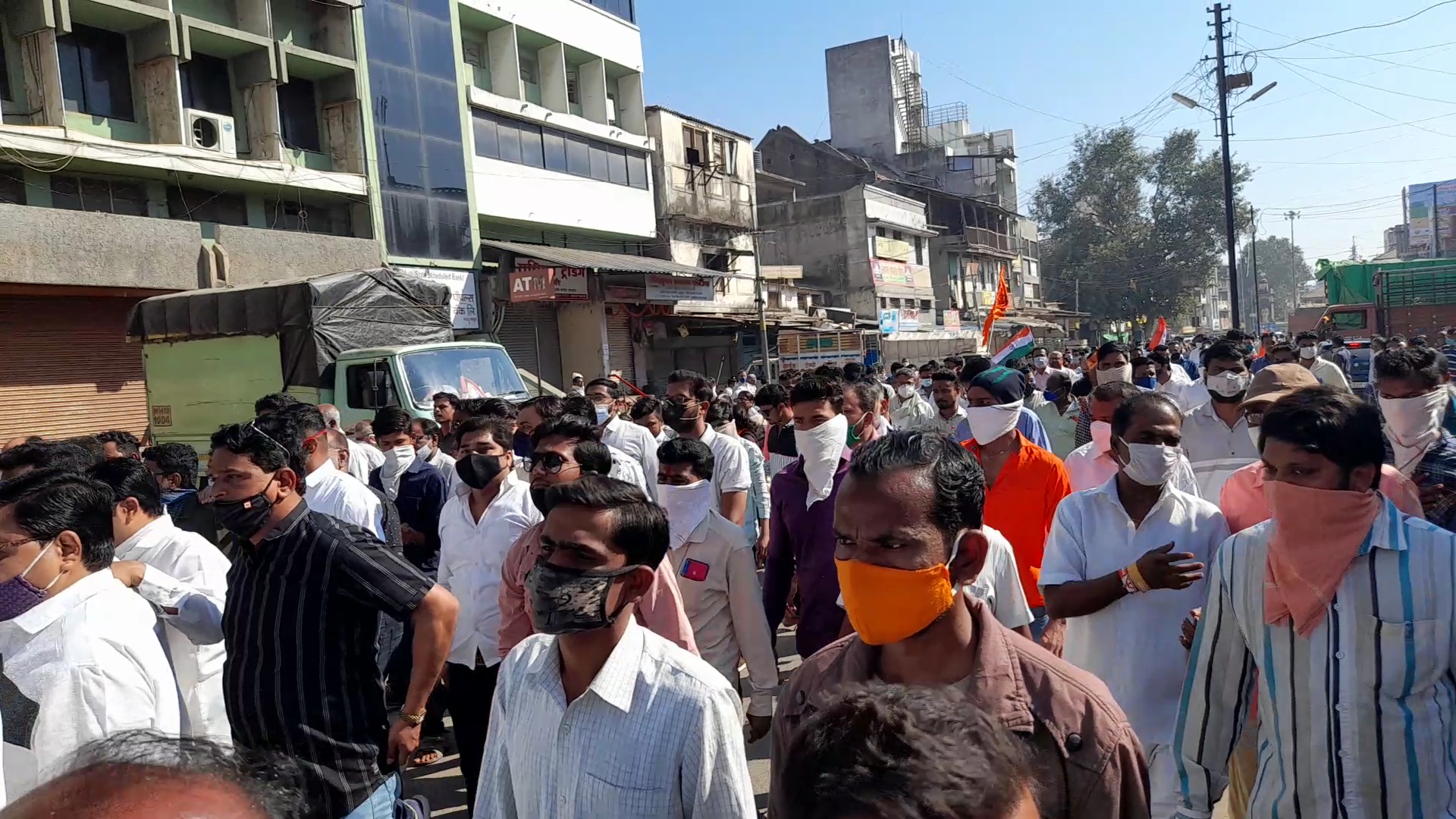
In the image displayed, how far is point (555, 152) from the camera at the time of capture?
83.5 ft

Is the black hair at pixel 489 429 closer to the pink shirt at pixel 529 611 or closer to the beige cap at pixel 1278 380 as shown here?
the pink shirt at pixel 529 611

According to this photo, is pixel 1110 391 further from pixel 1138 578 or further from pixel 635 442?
pixel 635 442

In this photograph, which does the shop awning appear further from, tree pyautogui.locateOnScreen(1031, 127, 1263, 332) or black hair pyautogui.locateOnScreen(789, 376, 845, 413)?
tree pyautogui.locateOnScreen(1031, 127, 1263, 332)

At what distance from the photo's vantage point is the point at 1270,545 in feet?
7.14

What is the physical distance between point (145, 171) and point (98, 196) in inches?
34.1

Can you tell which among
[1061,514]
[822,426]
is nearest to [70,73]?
[822,426]

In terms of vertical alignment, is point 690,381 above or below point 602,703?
above

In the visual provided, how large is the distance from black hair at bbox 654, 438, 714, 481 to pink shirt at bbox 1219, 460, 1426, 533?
1.90 metres

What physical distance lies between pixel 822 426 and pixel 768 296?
94.7 feet

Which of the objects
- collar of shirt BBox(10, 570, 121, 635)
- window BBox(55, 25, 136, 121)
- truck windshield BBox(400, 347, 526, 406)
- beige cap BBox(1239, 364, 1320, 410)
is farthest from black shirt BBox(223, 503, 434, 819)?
window BBox(55, 25, 136, 121)

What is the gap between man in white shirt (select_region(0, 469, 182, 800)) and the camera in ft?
7.77

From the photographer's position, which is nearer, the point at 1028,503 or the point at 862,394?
the point at 1028,503

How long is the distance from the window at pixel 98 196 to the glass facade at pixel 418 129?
4743 millimetres

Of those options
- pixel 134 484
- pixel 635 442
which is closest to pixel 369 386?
pixel 635 442
